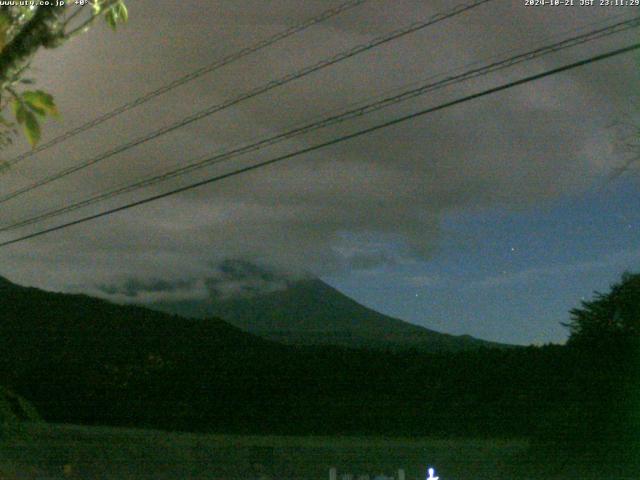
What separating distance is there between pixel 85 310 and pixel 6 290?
2.06 m

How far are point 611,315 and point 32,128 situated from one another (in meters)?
10.3

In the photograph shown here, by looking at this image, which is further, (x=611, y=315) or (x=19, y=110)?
(x=611, y=315)

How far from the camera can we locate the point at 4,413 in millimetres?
8281

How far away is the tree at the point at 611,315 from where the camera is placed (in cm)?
1140

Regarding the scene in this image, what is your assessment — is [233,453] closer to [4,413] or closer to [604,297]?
[4,413]

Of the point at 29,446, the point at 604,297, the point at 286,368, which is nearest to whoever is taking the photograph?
the point at 604,297

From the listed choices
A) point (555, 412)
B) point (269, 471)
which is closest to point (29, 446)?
point (269, 471)

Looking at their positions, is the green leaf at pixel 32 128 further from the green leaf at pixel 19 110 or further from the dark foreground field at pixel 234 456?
the dark foreground field at pixel 234 456

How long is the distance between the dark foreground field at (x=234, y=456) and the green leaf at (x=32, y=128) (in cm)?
870

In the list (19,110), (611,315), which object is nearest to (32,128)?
(19,110)

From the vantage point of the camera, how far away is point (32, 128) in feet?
9.01

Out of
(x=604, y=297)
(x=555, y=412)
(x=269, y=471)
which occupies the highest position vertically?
(x=604, y=297)

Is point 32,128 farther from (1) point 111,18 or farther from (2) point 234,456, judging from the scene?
(2) point 234,456

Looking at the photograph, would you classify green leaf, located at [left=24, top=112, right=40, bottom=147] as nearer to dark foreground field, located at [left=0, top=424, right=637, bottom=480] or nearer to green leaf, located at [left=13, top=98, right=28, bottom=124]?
green leaf, located at [left=13, top=98, right=28, bottom=124]
